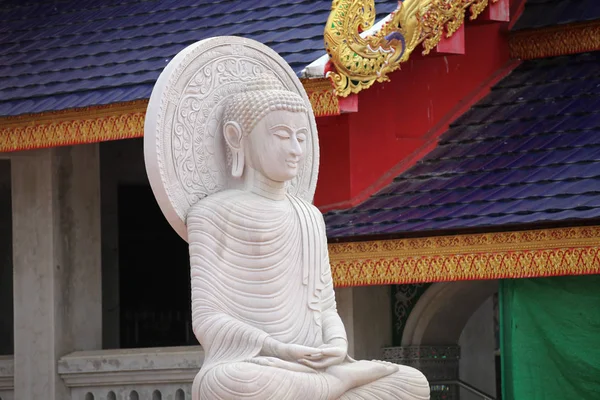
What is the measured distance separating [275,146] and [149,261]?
8497 mm

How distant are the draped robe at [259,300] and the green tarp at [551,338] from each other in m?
3.28

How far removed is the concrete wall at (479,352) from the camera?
18.8 meters

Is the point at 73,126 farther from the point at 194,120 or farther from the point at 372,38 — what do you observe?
the point at 194,120

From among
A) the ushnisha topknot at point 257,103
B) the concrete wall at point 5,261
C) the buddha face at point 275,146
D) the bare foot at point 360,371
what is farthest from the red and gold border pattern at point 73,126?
the bare foot at point 360,371

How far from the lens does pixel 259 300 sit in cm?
872

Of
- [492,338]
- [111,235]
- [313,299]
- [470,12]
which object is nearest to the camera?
[313,299]

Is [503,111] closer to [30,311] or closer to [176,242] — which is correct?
[30,311]

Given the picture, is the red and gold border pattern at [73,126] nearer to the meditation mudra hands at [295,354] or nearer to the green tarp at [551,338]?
the green tarp at [551,338]

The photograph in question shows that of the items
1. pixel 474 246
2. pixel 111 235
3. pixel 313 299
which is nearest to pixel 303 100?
pixel 313 299

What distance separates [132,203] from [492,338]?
422 centimetres

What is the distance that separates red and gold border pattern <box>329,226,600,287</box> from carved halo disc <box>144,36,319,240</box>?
293 cm

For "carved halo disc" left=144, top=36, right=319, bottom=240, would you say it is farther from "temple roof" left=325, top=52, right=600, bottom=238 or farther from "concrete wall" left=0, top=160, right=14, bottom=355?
"concrete wall" left=0, top=160, right=14, bottom=355

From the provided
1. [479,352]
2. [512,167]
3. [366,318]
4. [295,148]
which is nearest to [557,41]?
[512,167]

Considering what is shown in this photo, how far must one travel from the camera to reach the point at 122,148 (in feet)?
54.5
